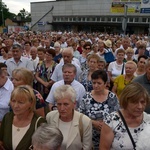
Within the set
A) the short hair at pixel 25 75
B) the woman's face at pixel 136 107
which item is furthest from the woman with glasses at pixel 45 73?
the woman's face at pixel 136 107

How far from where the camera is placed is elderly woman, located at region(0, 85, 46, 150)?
8.42 feet

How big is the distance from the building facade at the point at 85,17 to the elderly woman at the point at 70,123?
134 feet

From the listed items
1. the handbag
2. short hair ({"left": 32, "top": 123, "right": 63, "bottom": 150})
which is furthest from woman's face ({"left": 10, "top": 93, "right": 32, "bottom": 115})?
the handbag

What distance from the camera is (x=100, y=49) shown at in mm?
7668

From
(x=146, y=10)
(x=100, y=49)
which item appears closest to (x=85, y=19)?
(x=146, y=10)

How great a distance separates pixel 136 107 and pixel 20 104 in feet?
4.25

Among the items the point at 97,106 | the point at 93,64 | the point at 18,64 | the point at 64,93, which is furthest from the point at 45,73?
the point at 64,93

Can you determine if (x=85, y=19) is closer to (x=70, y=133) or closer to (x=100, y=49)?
(x=100, y=49)

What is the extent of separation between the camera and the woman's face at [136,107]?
2.40m

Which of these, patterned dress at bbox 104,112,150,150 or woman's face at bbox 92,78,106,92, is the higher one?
woman's face at bbox 92,78,106,92

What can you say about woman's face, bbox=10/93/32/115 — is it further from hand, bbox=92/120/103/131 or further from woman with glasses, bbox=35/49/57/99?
woman with glasses, bbox=35/49/57/99

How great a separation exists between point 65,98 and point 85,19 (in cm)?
5031

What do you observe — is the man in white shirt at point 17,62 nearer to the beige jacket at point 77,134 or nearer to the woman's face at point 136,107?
the beige jacket at point 77,134

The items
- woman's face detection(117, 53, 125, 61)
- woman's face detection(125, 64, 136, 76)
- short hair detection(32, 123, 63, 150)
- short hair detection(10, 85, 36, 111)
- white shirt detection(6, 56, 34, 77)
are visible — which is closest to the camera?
short hair detection(32, 123, 63, 150)
